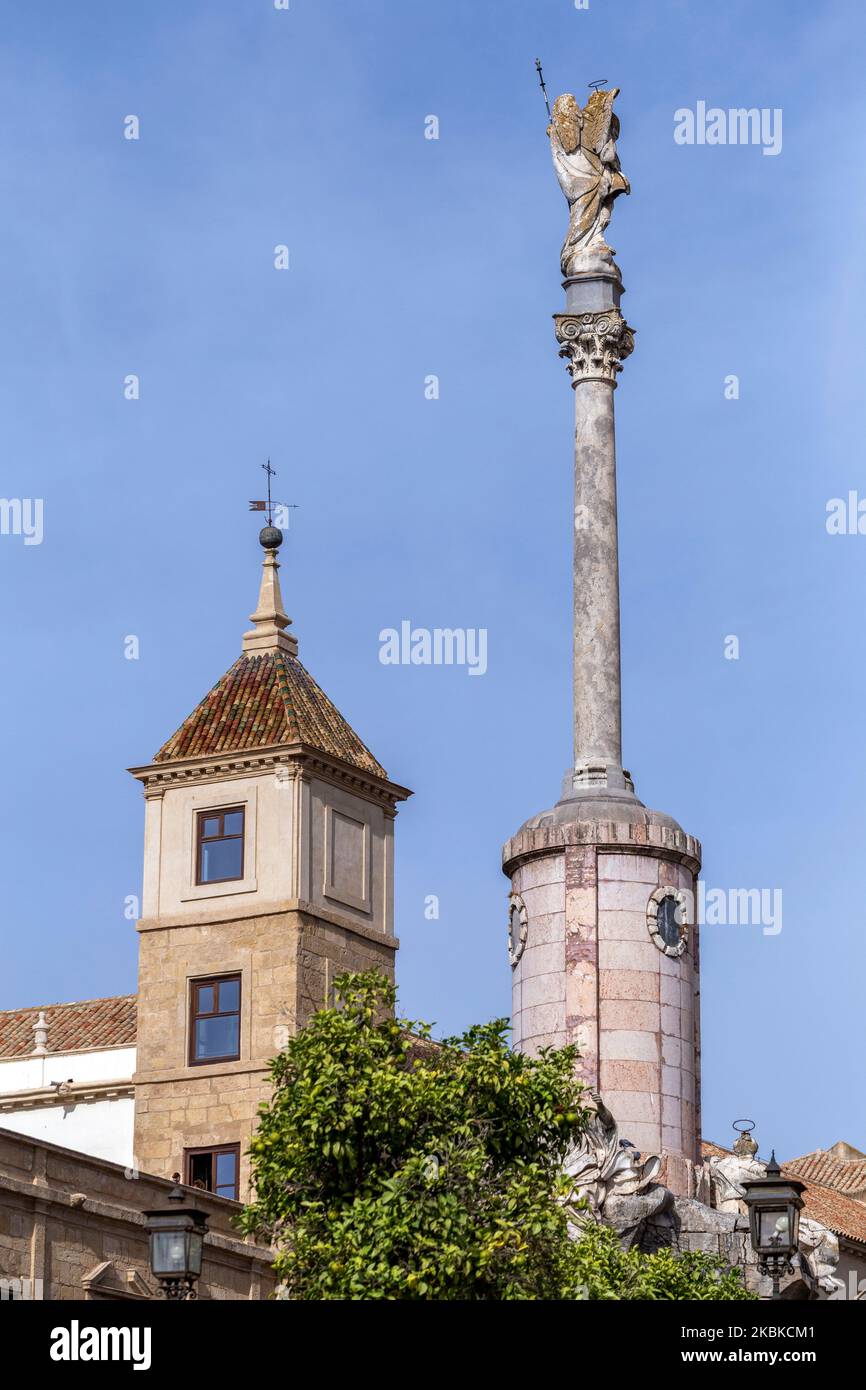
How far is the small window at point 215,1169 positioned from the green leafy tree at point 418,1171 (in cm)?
1482

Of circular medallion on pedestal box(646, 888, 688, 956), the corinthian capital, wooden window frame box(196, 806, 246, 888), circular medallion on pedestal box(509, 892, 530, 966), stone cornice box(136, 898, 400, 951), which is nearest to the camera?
circular medallion on pedestal box(646, 888, 688, 956)

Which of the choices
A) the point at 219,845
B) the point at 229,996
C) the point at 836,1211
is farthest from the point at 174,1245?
the point at 836,1211

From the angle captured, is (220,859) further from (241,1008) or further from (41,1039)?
(41,1039)

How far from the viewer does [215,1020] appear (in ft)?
156

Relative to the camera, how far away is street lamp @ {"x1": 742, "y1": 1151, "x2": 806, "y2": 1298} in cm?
2350

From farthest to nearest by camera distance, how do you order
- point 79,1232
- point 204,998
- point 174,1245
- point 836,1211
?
point 836,1211 → point 204,998 → point 79,1232 → point 174,1245

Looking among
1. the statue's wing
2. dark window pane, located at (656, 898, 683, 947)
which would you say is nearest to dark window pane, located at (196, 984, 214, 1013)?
dark window pane, located at (656, 898, 683, 947)

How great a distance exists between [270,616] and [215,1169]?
36.6ft

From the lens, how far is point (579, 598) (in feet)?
134

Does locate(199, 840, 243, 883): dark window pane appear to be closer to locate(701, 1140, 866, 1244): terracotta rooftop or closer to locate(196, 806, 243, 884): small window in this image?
locate(196, 806, 243, 884): small window

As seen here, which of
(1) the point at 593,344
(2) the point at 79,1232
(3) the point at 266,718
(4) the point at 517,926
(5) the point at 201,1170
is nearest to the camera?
(2) the point at 79,1232

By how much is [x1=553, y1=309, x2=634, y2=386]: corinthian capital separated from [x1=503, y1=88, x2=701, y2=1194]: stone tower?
29.6 inches
